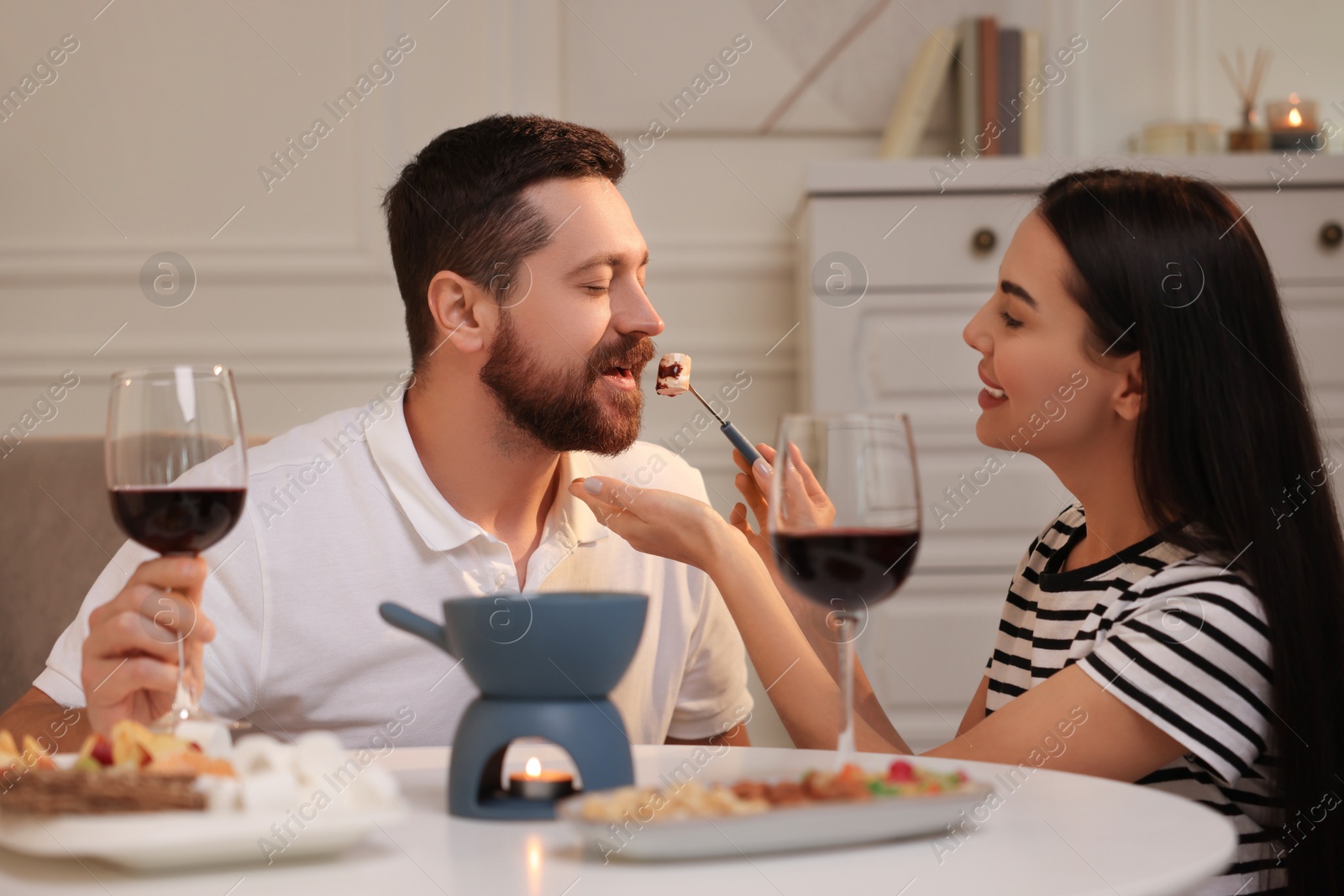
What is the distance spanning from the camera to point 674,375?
1.72 meters

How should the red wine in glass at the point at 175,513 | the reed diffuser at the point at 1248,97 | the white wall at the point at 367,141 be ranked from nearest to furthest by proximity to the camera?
the red wine in glass at the point at 175,513 < the reed diffuser at the point at 1248,97 < the white wall at the point at 367,141

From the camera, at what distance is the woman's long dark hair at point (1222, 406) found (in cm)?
111

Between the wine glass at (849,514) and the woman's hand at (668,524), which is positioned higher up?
the woman's hand at (668,524)

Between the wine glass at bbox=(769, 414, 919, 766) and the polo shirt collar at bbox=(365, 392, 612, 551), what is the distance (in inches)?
27.2

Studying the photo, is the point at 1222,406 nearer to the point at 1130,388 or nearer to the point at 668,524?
the point at 1130,388

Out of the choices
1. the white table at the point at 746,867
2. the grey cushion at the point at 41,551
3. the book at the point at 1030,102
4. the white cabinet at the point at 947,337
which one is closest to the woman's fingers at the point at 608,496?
the white table at the point at 746,867

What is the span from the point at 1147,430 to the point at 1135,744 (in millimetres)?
337

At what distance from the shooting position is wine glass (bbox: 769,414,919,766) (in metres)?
0.76

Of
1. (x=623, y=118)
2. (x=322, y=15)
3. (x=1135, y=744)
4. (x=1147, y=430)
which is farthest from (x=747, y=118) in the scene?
(x=1135, y=744)

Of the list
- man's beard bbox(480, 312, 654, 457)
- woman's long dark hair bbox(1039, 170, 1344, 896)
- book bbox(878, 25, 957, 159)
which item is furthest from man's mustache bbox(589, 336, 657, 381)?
book bbox(878, 25, 957, 159)

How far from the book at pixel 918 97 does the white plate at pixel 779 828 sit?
6.63ft

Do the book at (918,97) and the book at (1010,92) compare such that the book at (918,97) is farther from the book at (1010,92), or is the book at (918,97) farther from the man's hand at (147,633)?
the man's hand at (147,633)

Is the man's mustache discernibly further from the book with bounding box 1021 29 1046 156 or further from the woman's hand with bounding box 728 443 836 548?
the book with bounding box 1021 29 1046 156

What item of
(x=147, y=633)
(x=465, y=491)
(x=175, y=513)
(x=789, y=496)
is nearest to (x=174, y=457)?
(x=175, y=513)
